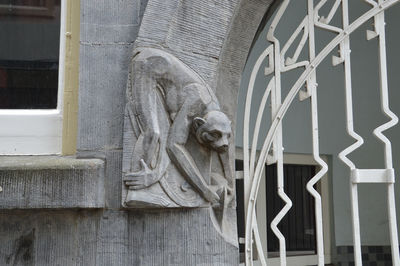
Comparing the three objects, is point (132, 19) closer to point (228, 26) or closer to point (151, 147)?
point (228, 26)

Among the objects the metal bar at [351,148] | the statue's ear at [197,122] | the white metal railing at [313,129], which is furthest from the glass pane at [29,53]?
the metal bar at [351,148]

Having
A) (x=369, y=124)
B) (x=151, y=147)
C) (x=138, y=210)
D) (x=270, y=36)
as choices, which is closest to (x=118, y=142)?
(x=151, y=147)

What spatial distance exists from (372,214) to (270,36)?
3006 mm

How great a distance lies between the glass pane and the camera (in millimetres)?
2141

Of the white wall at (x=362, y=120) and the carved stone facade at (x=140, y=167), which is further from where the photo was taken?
the white wall at (x=362, y=120)

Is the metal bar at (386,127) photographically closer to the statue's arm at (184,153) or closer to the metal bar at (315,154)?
the metal bar at (315,154)

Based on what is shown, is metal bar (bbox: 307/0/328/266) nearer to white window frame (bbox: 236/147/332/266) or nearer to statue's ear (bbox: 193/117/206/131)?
statue's ear (bbox: 193/117/206/131)

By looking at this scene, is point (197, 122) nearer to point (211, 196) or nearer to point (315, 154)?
point (211, 196)

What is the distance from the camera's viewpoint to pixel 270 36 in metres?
2.21

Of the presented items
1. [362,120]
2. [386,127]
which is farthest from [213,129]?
[362,120]

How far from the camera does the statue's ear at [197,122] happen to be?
1.91m

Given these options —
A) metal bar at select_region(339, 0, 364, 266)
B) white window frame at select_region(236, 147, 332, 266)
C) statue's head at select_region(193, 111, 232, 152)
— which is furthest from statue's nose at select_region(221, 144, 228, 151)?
white window frame at select_region(236, 147, 332, 266)

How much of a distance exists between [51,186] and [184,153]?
0.51 meters

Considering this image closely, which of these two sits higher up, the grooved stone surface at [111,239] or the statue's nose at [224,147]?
the statue's nose at [224,147]
